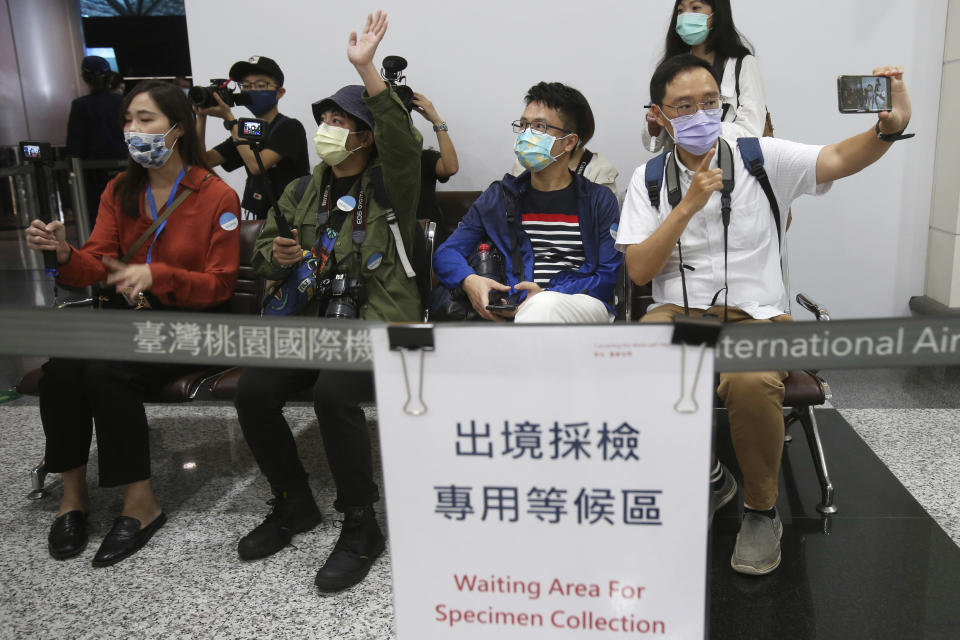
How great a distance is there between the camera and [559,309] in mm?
2484

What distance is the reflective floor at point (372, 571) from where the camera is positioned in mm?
2164

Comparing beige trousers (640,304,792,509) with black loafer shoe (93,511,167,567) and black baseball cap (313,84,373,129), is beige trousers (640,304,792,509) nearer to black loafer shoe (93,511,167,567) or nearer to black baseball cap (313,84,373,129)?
black baseball cap (313,84,373,129)

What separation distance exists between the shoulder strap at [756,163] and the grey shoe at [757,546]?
3.24 ft

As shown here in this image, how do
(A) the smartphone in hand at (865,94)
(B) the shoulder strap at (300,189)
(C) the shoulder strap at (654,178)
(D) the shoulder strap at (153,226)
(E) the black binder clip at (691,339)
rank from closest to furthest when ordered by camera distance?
(E) the black binder clip at (691,339) → (A) the smartphone in hand at (865,94) → (C) the shoulder strap at (654,178) → (D) the shoulder strap at (153,226) → (B) the shoulder strap at (300,189)

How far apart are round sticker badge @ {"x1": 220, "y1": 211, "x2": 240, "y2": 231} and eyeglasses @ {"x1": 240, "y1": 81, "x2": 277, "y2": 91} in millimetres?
1147

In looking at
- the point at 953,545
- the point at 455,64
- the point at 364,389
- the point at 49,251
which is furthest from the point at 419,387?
the point at 455,64

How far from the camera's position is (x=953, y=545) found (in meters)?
2.45

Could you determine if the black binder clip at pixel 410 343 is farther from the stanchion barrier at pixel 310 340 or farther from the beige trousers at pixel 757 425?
the beige trousers at pixel 757 425

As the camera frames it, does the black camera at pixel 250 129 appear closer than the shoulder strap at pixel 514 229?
Yes

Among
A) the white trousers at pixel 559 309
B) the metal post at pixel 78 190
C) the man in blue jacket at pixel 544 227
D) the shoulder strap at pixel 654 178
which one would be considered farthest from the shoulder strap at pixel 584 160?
the metal post at pixel 78 190

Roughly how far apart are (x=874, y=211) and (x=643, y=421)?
342 cm

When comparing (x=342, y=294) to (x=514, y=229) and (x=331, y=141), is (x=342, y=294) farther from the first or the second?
(x=514, y=229)

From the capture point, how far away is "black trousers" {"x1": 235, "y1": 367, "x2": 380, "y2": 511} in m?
2.45

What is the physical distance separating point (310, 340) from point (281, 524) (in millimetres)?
1372
